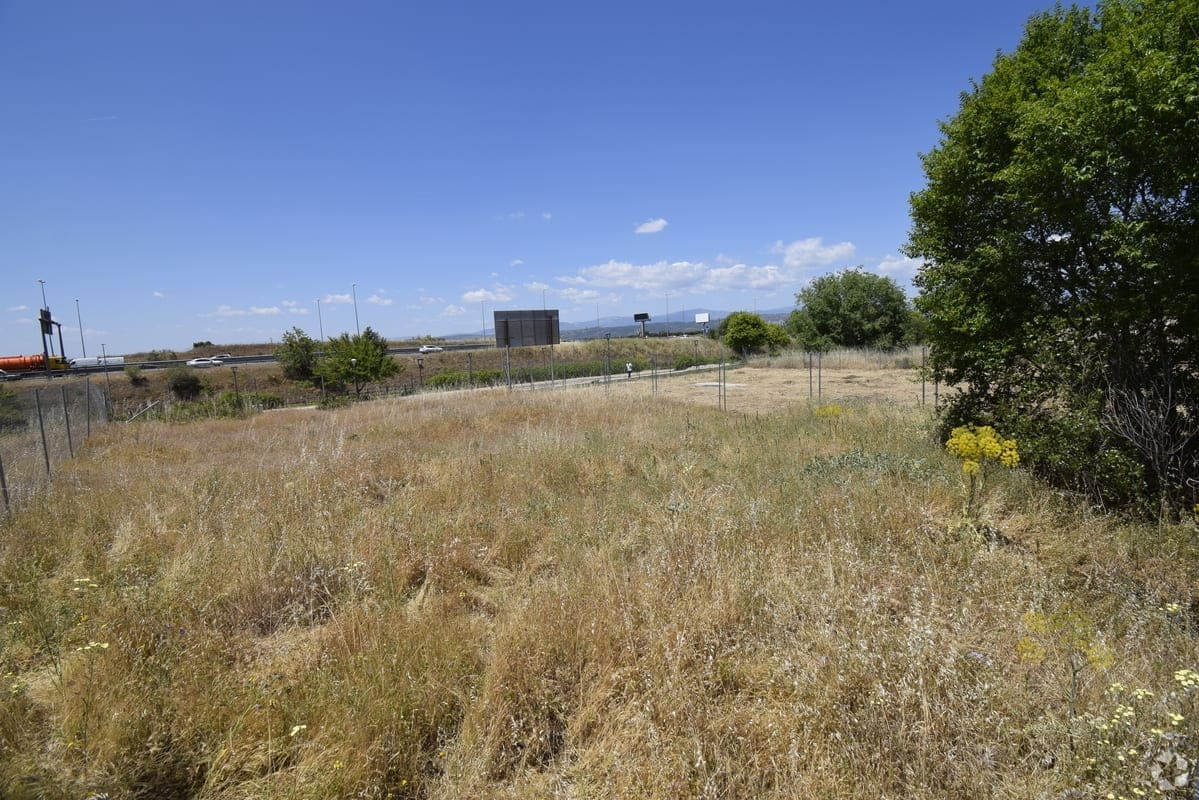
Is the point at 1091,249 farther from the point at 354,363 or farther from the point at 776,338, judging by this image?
the point at 776,338

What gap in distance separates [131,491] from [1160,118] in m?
12.5

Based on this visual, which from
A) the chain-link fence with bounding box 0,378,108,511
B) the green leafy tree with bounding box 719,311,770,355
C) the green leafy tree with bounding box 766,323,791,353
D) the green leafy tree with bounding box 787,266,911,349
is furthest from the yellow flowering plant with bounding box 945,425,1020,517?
the green leafy tree with bounding box 719,311,770,355

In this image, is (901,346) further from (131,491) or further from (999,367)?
(131,491)

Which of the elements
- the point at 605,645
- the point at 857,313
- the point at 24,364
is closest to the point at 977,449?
the point at 605,645

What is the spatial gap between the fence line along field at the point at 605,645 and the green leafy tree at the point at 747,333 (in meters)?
43.8

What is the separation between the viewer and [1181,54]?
539cm

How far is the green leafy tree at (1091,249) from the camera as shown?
5.64 m

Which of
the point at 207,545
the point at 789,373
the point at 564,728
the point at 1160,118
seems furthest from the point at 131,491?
the point at 789,373

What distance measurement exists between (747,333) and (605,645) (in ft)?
160

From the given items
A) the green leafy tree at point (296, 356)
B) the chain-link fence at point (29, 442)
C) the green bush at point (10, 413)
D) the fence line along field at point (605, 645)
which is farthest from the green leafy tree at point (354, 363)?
the fence line along field at point (605, 645)

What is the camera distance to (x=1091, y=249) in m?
6.72

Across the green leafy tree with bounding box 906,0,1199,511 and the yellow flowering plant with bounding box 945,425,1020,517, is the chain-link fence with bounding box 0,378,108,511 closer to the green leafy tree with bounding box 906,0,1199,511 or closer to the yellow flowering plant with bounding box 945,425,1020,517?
the yellow flowering plant with bounding box 945,425,1020,517

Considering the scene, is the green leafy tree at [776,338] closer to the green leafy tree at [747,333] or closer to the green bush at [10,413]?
the green leafy tree at [747,333]

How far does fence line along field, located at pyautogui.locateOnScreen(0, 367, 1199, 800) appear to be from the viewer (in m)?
2.55
